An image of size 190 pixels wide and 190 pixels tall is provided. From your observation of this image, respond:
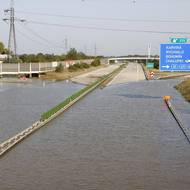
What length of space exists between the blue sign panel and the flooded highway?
2.72 m

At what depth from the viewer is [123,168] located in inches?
601

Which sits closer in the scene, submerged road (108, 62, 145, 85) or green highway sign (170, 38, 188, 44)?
green highway sign (170, 38, 188, 44)

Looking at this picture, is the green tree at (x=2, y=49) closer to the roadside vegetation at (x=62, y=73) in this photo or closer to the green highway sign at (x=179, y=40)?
the roadside vegetation at (x=62, y=73)

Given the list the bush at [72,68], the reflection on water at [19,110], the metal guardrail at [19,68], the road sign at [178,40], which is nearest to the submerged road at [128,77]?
the bush at [72,68]

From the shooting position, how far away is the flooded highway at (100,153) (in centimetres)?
1366

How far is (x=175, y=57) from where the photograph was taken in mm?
31469

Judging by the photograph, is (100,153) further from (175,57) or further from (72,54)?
(72,54)

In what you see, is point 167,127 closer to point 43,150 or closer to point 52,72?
point 43,150

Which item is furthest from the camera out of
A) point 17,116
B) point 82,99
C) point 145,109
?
point 82,99

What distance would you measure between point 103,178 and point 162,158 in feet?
11.3

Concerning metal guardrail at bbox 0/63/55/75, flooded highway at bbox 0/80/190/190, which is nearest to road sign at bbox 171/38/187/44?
flooded highway at bbox 0/80/190/190

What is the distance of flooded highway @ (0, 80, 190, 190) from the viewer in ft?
44.8

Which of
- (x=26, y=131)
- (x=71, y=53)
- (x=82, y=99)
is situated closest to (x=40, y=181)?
(x=26, y=131)

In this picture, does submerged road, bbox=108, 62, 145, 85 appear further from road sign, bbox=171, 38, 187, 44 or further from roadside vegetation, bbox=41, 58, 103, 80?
road sign, bbox=171, 38, 187, 44
